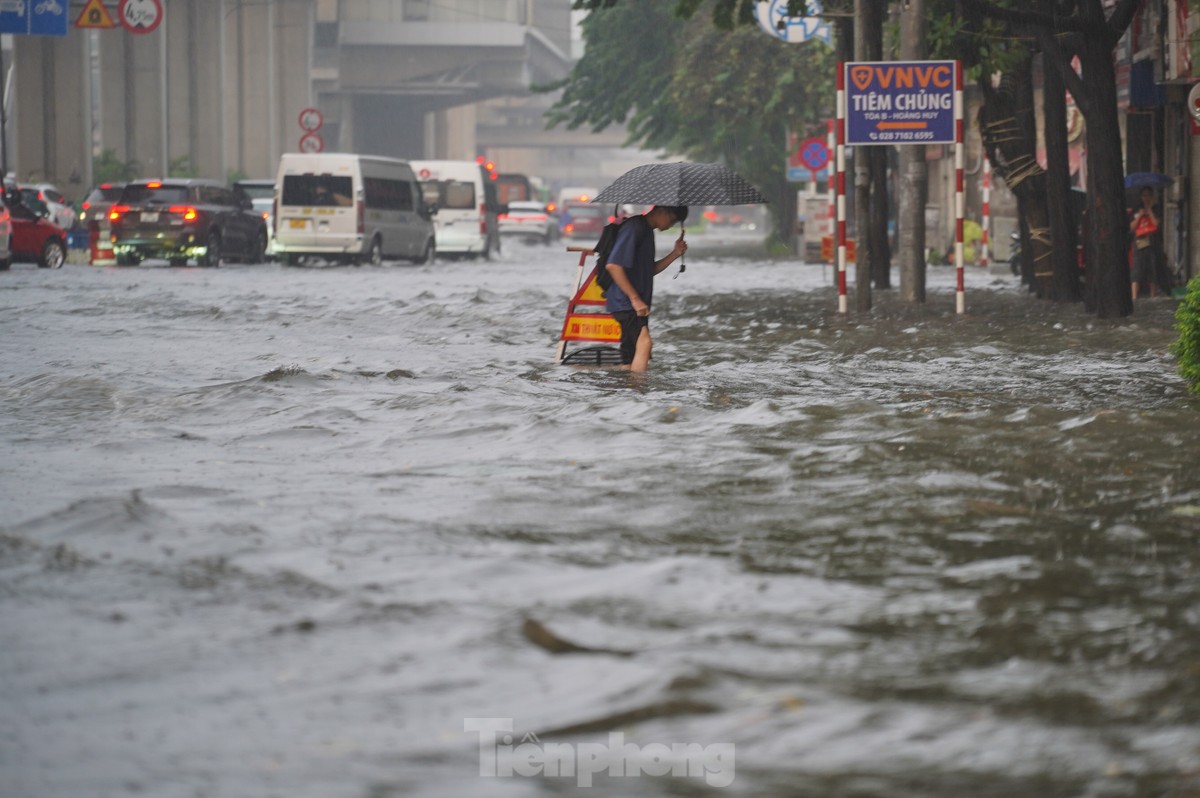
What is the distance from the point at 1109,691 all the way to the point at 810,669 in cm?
72

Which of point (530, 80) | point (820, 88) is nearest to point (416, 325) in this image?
point (820, 88)

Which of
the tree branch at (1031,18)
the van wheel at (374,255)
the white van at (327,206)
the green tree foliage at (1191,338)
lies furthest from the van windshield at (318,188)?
the green tree foliage at (1191,338)

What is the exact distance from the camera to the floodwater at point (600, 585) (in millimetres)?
4430

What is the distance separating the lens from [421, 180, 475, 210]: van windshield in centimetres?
4572

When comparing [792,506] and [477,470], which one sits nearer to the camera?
[792,506]

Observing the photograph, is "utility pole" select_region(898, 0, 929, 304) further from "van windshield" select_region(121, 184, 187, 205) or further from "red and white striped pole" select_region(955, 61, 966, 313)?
"van windshield" select_region(121, 184, 187, 205)

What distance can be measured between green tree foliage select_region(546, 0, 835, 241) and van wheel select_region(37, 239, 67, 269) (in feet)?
46.6

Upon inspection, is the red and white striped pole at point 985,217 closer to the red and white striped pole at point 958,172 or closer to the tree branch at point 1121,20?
the red and white striped pole at point 958,172

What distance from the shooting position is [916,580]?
635 centimetres

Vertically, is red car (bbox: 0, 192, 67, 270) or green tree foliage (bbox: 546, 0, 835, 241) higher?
green tree foliage (bbox: 546, 0, 835, 241)

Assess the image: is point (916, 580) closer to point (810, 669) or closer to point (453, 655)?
point (810, 669)

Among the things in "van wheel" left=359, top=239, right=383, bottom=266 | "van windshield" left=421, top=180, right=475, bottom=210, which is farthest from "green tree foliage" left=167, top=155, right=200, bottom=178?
"van wheel" left=359, top=239, right=383, bottom=266

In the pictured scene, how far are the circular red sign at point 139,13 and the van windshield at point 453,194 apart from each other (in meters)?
6.89

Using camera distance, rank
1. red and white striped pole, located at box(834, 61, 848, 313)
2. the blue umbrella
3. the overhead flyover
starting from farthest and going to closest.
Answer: the overhead flyover, the blue umbrella, red and white striped pole, located at box(834, 61, 848, 313)
